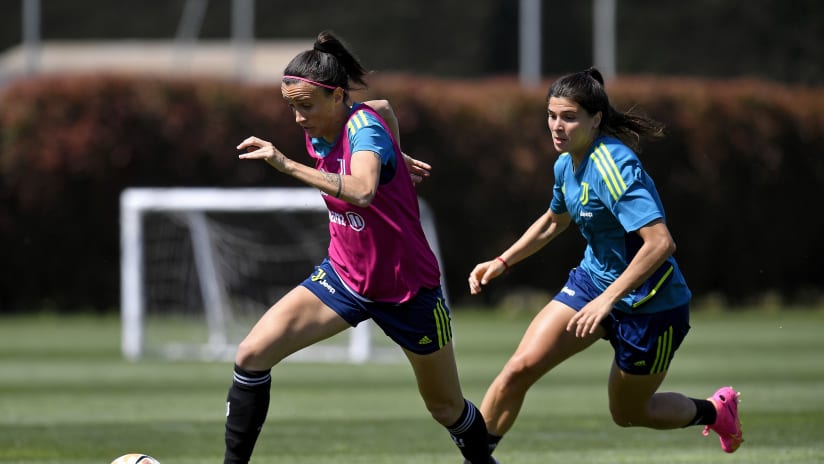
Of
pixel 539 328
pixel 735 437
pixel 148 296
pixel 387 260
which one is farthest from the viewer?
pixel 148 296

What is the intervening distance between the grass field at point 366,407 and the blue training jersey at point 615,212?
1.90m

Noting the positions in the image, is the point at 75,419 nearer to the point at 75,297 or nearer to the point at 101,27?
the point at 75,297

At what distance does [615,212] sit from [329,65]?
5.07 ft

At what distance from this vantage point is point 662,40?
35.6 m

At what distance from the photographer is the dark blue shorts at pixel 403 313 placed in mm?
6699

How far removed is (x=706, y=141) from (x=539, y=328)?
1946 centimetres

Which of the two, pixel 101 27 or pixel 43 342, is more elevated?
pixel 101 27

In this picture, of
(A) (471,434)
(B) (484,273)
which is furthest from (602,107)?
(A) (471,434)

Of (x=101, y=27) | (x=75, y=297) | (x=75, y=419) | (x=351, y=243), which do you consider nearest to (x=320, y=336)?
(x=351, y=243)

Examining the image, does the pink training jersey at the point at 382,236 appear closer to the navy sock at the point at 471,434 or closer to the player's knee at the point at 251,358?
the player's knee at the point at 251,358

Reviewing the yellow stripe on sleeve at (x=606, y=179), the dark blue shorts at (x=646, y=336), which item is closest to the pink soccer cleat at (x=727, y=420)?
the dark blue shorts at (x=646, y=336)

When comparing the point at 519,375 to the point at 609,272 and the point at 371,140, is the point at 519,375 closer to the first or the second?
the point at 609,272

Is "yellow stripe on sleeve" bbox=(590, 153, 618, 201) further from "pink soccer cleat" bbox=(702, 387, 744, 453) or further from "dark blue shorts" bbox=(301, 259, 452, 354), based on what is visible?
"pink soccer cleat" bbox=(702, 387, 744, 453)

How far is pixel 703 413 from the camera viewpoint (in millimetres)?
7660
